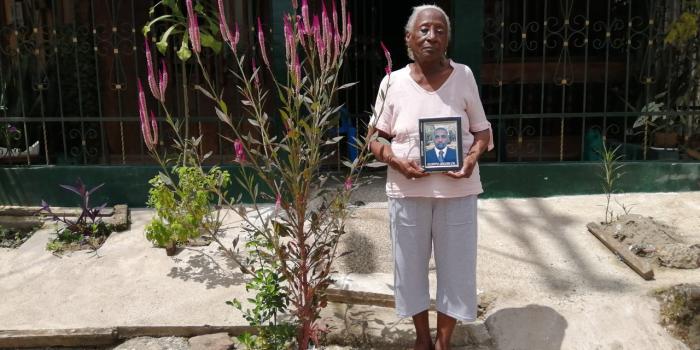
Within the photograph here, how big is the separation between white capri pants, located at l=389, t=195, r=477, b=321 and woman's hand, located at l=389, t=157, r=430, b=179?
6.2 inches

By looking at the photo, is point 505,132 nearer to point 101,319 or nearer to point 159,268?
point 159,268

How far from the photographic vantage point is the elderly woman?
2.63 m

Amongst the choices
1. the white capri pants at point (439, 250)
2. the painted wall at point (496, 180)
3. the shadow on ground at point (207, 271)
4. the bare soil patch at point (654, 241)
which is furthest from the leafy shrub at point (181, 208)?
the bare soil patch at point (654, 241)

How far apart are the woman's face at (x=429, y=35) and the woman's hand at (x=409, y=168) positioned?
440 mm

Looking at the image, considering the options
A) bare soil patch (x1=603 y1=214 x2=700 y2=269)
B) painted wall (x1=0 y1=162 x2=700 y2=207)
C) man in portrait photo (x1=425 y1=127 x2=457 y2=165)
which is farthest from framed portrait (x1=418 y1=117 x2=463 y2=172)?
painted wall (x1=0 y1=162 x2=700 y2=207)

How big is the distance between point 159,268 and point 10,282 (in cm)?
93

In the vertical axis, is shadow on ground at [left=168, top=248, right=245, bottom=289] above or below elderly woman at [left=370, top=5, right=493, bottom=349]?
below

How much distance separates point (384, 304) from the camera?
11.4ft

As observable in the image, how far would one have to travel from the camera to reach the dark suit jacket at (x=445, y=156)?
8.40ft

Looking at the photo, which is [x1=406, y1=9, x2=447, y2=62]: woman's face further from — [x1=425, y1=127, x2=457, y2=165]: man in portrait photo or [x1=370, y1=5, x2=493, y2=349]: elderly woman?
[x1=425, y1=127, x2=457, y2=165]: man in portrait photo

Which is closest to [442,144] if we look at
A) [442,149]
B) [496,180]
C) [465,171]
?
[442,149]

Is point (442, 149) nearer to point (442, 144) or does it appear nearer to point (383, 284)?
point (442, 144)

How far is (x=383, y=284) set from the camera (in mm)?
3611

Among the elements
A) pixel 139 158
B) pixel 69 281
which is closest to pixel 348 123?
pixel 139 158
